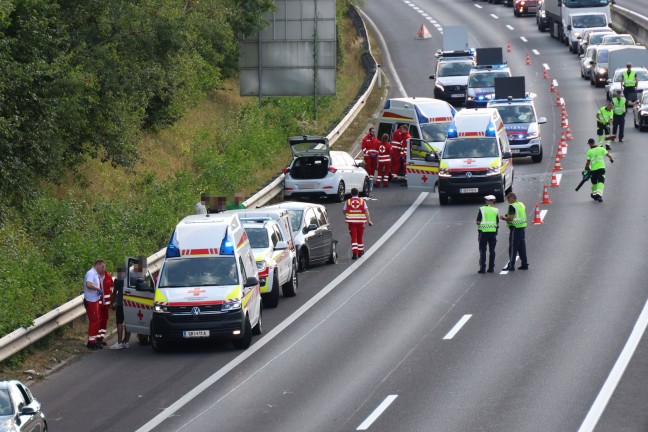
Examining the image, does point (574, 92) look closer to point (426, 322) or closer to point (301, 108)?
point (301, 108)

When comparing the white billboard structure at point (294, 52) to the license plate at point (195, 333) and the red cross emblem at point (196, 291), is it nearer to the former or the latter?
the red cross emblem at point (196, 291)

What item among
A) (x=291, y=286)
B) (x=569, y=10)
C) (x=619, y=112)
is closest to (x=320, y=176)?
(x=291, y=286)

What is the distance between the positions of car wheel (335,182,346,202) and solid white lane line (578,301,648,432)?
1493 centimetres

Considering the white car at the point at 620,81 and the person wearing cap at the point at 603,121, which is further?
the white car at the point at 620,81

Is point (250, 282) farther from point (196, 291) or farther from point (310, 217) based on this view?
point (310, 217)

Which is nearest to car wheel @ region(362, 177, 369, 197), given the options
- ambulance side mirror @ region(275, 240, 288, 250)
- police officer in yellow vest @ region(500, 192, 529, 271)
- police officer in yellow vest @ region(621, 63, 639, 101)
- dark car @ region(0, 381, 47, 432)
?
police officer in yellow vest @ region(500, 192, 529, 271)

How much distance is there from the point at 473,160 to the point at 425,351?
50.2ft

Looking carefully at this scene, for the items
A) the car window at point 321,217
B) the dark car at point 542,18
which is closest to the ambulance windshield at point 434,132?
the car window at point 321,217

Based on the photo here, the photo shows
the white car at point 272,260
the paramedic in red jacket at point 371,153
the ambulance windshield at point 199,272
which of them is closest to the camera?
the ambulance windshield at point 199,272

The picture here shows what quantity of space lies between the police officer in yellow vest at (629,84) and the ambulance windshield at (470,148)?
1558 cm

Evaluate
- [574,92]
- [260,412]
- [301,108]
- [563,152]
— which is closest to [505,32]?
[574,92]

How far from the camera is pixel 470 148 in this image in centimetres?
3931

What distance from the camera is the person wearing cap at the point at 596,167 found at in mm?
37312

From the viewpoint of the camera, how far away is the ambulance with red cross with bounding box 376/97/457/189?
140 feet
